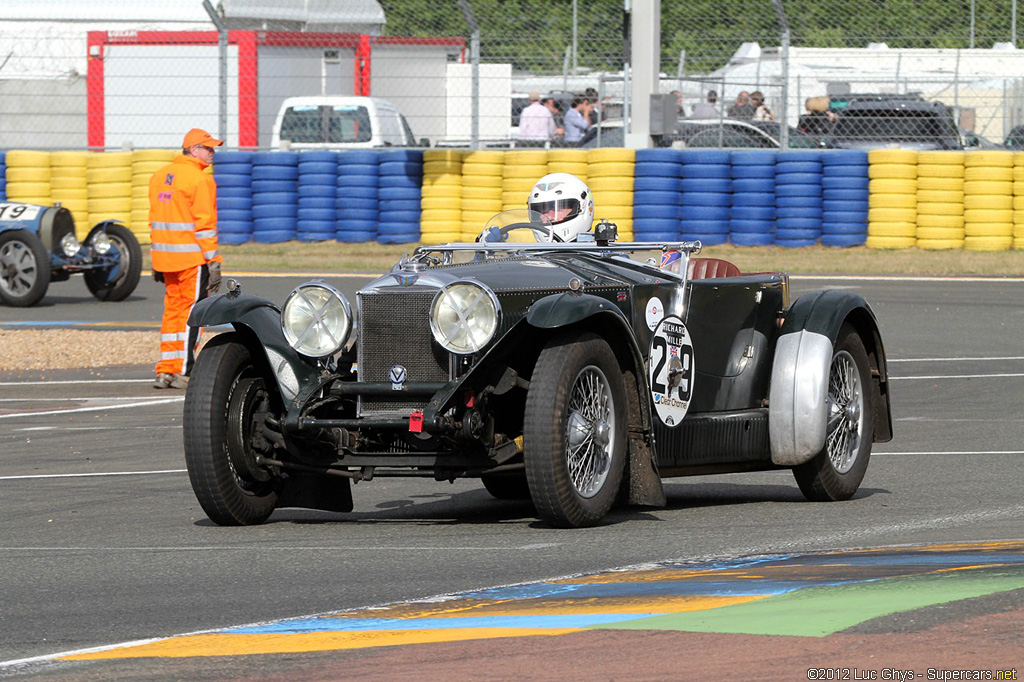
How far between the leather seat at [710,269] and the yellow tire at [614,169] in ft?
42.5

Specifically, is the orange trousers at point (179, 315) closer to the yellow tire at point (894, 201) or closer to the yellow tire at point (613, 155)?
the yellow tire at point (613, 155)

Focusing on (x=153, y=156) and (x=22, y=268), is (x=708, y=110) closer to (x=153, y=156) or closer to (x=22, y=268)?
(x=153, y=156)

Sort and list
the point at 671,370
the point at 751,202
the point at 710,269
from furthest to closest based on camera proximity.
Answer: the point at 751,202 < the point at 710,269 < the point at 671,370

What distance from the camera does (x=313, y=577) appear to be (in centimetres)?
567

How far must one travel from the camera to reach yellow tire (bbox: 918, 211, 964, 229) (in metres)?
20.6

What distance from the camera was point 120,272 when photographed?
739 inches

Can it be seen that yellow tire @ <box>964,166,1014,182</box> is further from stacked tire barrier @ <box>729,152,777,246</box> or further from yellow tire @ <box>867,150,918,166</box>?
stacked tire barrier @ <box>729,152,777,246</box>

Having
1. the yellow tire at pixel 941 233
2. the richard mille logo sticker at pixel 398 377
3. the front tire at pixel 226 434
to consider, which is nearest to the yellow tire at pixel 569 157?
the yellow tire at pixel 941 233

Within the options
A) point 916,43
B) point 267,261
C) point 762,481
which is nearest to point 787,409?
point 762,481

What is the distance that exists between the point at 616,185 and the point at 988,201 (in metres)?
4.52

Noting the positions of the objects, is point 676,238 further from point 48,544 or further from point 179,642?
point 179,642

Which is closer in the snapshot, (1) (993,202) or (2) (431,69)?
(1) (993,202)

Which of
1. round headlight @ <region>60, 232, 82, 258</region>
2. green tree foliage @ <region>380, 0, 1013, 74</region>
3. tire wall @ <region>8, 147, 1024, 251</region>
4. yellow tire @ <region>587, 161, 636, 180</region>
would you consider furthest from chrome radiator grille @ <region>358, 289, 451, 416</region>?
green tree foliage @ <region>380, 0, 1013, 74</region>

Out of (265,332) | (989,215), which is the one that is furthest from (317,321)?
(989,215)
